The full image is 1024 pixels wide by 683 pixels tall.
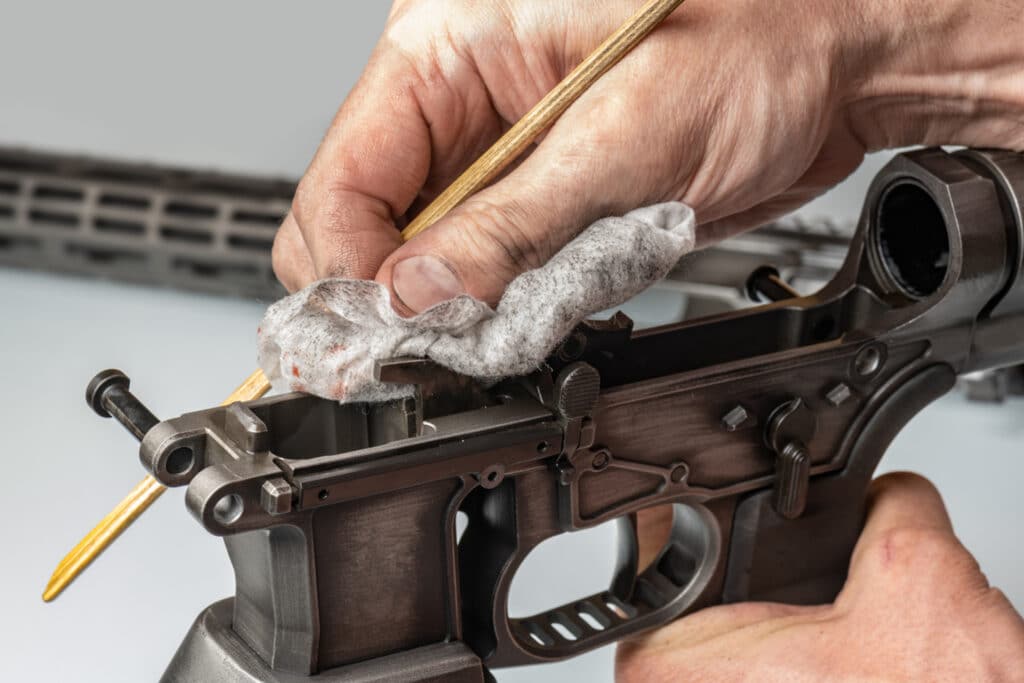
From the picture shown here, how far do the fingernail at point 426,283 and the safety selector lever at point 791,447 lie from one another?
0.29 m

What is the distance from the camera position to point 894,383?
1.05 metres

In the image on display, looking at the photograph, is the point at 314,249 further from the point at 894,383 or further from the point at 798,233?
the point at 798,233

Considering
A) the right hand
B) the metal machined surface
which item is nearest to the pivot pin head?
the right hand

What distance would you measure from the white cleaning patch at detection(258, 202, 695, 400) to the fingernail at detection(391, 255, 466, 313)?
A: 0.02m

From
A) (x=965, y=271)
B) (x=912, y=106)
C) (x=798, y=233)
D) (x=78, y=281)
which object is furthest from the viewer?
(x=78, y=281)

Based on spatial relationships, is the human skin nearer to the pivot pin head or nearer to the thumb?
the thumb

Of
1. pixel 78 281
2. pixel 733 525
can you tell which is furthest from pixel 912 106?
pixel 78 281

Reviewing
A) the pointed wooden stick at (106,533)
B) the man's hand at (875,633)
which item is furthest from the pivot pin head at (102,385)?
the man's hand at (875,633)

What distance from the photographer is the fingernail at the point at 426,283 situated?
867mm

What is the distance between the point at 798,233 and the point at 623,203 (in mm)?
943

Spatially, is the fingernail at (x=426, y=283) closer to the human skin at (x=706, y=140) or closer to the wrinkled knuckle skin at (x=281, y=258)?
the human skin at (x=706, y=140)

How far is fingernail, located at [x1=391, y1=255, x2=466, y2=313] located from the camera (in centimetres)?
87

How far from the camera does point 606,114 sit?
961 mm

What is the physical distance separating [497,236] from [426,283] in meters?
0.06
